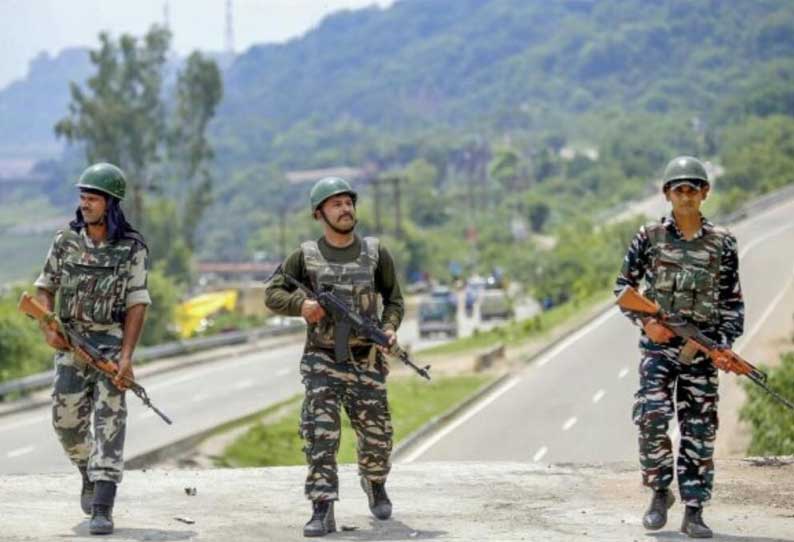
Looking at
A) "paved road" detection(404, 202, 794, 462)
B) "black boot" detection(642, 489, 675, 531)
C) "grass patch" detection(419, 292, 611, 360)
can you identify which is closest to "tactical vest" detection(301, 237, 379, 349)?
"black boot" detection(642, 489, 675, 531)

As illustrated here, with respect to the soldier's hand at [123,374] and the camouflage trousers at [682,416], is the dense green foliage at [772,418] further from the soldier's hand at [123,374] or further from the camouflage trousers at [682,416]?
the soldier's hand at [123,374]

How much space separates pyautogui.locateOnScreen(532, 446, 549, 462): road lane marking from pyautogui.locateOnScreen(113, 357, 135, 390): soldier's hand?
2243cm

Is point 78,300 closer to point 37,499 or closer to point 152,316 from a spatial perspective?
point 37,499

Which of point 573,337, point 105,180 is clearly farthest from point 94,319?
point 573,337

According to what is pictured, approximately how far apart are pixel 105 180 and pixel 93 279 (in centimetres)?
56

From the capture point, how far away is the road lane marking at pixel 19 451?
1449 inches

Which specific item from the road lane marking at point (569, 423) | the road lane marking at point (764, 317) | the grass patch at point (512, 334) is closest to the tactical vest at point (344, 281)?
the road lane marking at point (569, 423)

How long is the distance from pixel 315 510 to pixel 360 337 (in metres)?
0.99

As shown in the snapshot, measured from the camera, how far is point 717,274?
36.6 feet

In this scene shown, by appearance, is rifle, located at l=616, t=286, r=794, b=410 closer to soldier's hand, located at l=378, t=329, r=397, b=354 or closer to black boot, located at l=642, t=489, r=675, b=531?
black boot, located at l=642, t=489, r=675, b=531

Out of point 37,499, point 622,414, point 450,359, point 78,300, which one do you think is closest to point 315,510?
point 78,300

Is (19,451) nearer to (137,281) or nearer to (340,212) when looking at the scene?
(137,281)

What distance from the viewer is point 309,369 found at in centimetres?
1140

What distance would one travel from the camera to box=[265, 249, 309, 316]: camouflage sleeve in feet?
36.9
